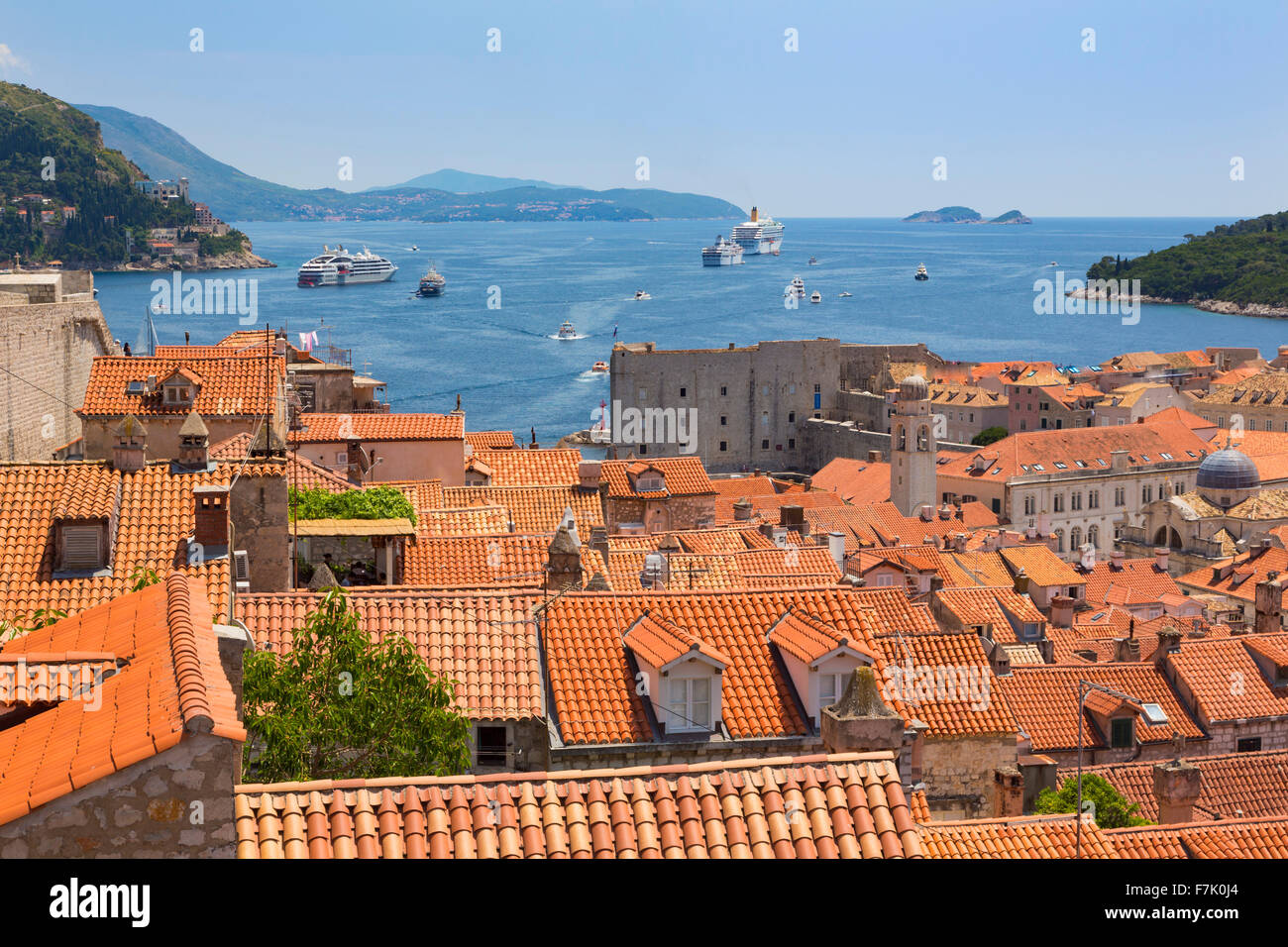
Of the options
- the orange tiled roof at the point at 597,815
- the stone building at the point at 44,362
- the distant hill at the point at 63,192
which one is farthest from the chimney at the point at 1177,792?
the distant hill at the point at 63,192

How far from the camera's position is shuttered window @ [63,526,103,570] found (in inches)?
495

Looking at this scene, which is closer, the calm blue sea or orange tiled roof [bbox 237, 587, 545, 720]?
orange tiled roof [bbox 237, 587, 545, 720]

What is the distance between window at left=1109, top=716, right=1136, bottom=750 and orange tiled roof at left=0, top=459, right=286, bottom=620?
13.3 m

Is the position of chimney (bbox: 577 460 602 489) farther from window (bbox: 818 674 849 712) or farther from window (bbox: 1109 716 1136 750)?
window (bbox: 818 674 849 712)

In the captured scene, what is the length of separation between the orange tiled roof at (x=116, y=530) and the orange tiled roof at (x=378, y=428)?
1213 cm

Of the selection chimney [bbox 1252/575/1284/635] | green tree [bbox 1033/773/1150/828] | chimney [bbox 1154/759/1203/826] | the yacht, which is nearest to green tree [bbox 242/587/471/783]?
green tree [bbox 1033/773/1150/828]

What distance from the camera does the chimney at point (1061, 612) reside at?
33.7 m

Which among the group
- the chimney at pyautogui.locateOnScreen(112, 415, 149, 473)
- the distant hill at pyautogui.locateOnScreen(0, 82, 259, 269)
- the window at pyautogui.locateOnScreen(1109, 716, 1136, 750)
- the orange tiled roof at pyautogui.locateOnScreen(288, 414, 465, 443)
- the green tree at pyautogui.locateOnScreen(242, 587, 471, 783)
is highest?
the distant hill at pyautogui.locateOnScreen(0, 82, 259, 269)

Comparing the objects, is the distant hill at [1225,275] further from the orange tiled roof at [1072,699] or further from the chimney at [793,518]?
the orange tiled roof at [1072,699]

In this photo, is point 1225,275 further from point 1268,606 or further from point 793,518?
point 793,518

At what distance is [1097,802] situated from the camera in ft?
55.0
